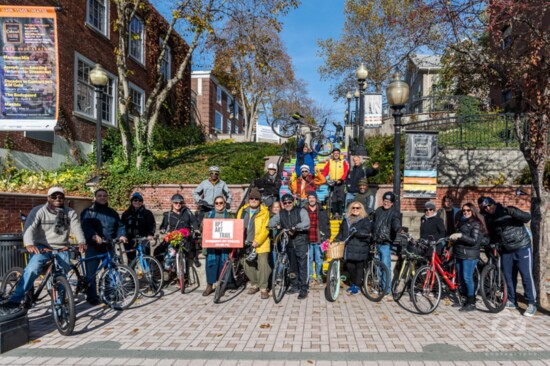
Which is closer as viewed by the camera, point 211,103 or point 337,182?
point 337,182

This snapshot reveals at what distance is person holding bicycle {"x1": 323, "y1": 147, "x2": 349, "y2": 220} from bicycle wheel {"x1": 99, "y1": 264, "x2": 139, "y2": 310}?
5482 millimetres

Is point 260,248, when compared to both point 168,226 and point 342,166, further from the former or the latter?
point 342,166

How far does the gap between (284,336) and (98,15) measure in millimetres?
17838

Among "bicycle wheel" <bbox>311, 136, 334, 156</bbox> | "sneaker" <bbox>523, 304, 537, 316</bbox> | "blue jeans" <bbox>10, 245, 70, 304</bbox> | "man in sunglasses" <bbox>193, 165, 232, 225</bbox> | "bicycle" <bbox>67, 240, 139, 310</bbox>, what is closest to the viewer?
"blue jeans" <bbox>10, 245, 70, 304</bbox>

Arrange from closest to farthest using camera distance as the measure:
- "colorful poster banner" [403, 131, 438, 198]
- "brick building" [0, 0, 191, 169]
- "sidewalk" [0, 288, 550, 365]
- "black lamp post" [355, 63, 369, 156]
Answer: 1. "sidewalk" [0, 288, 550, 365]
2. "colorful poster banner" [403, 131, 438, 198]
3. "brick building" [0, 0, 191, 169]
4. "black lamp post" [355, 63, 369, 156]

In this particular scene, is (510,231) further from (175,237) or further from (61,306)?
(61,306)

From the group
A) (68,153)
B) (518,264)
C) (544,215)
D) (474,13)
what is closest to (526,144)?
(544,215)

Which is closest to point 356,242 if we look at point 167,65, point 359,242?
point 359,242

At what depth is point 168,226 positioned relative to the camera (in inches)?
303

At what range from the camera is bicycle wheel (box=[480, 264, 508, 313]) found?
6.31 meters

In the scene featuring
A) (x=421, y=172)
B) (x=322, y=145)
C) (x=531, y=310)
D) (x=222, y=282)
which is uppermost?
(x=322, y=145)

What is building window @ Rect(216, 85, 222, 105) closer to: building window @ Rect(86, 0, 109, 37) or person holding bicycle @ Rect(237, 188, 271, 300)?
building window @ Rect(86, 0, 109, 37)

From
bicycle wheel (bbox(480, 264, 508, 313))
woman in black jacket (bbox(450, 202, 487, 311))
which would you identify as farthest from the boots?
bicycle wheel (bbox(480, 264, 508, 313))

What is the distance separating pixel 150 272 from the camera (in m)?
7.21
